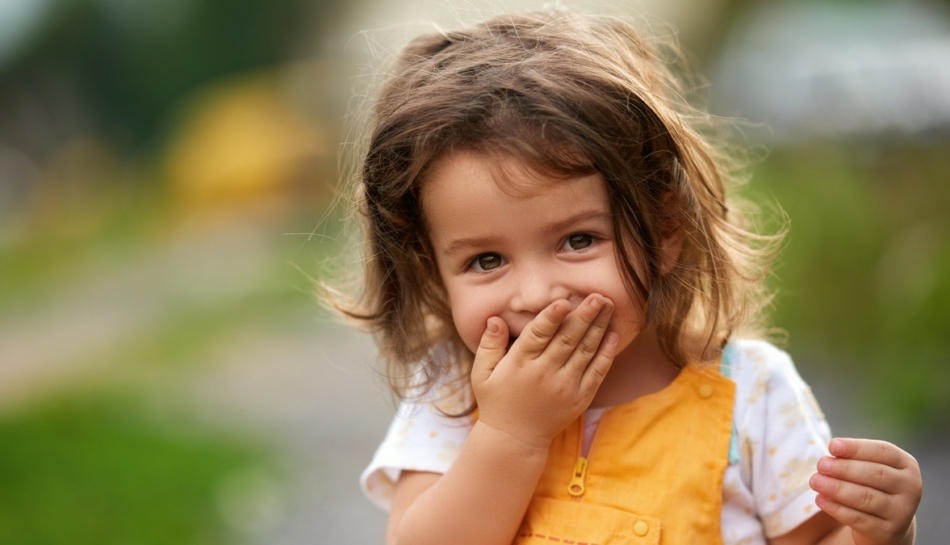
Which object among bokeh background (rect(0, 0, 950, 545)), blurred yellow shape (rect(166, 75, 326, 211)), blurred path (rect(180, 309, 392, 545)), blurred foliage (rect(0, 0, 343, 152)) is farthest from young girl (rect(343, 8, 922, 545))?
blurred foliage (rect(0, 0, 343, 152))

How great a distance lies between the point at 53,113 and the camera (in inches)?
623

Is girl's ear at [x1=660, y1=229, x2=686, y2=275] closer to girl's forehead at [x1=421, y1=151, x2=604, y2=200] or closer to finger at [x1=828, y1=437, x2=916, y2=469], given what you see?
girl's forehead at [x1=421, y1=151, x2=604, y2=200]

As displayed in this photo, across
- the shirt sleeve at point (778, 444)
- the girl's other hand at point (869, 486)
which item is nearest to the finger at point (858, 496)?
the girl's other hand at point (869, 486)

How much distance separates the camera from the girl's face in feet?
5.21

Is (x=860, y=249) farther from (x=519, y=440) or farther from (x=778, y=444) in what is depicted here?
(x=519, y=440)

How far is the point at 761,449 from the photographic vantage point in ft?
5.77

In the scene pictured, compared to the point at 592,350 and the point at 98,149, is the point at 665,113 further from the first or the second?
the point at 98,149

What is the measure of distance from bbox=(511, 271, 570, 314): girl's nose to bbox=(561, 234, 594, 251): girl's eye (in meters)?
0.06

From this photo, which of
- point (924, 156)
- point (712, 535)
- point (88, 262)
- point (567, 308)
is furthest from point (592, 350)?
point (88, 262)

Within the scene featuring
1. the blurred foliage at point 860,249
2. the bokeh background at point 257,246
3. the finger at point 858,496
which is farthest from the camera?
the blurred foliage at point 860,249

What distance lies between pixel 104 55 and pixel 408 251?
15.6 metres

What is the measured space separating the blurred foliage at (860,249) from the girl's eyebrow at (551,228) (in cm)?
254

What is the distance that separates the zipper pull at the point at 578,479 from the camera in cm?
173

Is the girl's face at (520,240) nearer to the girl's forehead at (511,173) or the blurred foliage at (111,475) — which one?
the girl's forehead at (511,173)
